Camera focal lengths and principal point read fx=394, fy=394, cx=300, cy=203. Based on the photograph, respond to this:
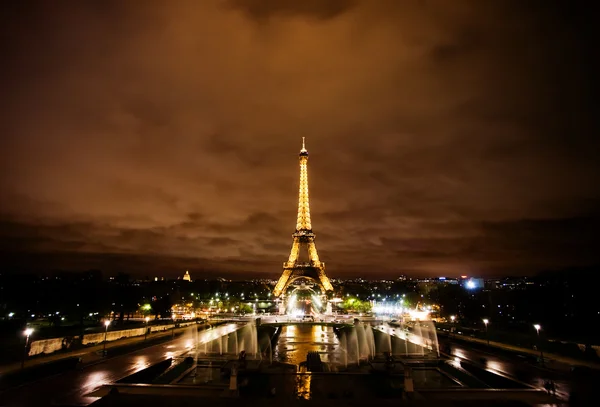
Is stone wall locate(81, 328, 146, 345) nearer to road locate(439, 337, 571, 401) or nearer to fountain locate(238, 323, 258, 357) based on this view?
fountain locate(238, 323, 258, 357)

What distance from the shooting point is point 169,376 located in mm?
22109

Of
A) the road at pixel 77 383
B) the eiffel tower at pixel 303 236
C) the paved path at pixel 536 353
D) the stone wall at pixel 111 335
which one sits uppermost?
the eiffel tower at pixel 303 236

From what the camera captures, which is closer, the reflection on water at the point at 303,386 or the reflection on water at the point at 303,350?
the reflection on water at the point at 303,386

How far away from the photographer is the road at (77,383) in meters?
15.4

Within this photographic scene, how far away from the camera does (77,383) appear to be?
1848 centimetres

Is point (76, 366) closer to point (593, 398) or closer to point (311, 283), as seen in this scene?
point (593, 398)

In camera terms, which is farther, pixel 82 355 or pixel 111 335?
pixel 111 335

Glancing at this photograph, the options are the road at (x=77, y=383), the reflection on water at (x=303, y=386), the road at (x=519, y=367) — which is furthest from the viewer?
the road at (x=519, y=367)

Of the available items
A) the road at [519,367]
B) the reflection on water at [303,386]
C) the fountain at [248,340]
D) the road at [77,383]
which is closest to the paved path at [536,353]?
the road at [519,367]

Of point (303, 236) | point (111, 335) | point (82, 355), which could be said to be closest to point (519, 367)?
point (82, 355)

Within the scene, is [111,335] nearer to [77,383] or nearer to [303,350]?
[77,383]

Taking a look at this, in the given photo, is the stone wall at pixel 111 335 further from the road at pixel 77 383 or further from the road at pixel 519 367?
the road at pixel 519 367

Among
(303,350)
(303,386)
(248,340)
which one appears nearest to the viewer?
(303,386)

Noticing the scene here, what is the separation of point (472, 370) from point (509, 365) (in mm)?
3090
